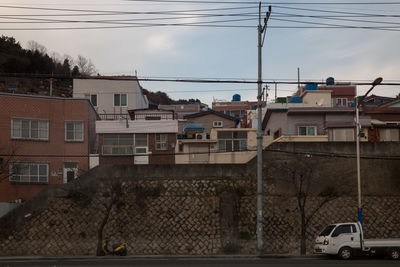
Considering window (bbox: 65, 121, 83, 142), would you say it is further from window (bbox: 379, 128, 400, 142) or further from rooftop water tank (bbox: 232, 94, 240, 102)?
rooftop water tank (bbox: 232, 94, 240, 102)

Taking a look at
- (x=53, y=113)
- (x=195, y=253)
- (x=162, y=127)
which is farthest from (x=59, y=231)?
(x=162, y=127)

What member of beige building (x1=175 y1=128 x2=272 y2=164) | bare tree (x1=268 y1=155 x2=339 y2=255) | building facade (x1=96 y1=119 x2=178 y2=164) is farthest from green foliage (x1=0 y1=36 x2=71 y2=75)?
bare tree (x1=268 y1=155 x2=339 y2=255)

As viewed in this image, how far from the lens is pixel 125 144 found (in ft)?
130

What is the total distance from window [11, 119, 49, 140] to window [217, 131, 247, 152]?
14.9m

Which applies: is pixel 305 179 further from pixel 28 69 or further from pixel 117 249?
pixel 28 69

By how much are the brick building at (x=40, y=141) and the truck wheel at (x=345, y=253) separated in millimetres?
19189

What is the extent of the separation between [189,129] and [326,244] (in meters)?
22.2

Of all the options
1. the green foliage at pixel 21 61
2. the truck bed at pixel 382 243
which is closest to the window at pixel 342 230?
the truck bed at pixel 382 243

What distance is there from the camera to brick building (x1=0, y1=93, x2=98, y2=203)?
33188 millimetres

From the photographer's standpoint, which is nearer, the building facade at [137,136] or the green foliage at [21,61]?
the building facade at [137,136]

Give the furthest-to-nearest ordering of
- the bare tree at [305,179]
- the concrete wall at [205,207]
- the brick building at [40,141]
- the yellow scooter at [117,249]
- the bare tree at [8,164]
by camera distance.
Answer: the brick building at [40,141]
the bare tree at [8,164]
the bare tree at [305,179]
the concrete wall at [205,207]
the yellow scooter at [117,249]

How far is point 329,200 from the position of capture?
94.0 ft

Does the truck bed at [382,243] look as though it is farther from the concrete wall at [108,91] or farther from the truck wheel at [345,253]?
the concrete wall at [108,91]

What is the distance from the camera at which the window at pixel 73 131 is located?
35844mm
